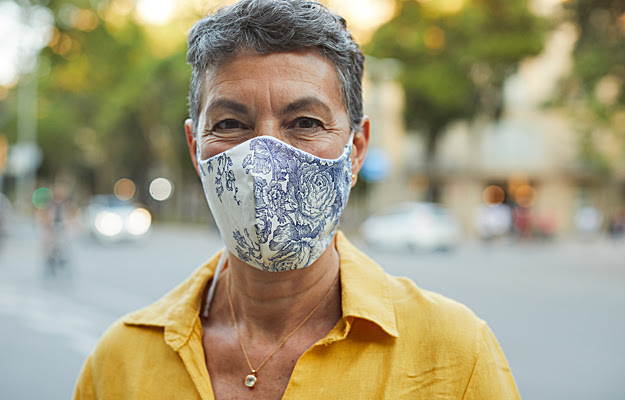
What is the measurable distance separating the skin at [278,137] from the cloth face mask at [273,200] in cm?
5

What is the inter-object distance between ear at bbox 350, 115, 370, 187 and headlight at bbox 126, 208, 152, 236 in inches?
833

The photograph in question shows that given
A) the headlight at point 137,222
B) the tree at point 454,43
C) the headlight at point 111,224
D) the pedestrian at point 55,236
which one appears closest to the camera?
the pedestrian at point 55,236

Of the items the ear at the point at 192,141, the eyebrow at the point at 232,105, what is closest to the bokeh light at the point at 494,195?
the ear at the point at 192,141

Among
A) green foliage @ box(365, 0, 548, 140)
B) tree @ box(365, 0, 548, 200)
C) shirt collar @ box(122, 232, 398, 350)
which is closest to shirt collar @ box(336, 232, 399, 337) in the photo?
shirt collar @ box(122, 232, 398, 350)

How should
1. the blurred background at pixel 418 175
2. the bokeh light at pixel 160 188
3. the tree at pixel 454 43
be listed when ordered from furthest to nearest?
the bokeh light at pixel 160 188
the tree at pixel 454 43
the blurred background at pixel 418 175

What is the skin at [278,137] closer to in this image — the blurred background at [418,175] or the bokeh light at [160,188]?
the blurred background at [418,175]

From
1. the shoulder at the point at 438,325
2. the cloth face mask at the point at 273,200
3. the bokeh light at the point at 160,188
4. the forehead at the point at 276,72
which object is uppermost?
the bokeh light at the point at 160,188

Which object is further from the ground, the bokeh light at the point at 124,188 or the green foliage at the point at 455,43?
the green foliage at the point at 455,43

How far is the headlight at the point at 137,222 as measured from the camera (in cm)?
2206

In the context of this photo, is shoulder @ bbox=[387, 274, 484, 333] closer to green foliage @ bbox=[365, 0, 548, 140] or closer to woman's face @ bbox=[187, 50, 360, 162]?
woman's face @ bbox=[187, 50, 360, 162]

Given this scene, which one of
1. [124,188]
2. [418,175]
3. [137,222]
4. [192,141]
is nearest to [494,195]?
[418,175]

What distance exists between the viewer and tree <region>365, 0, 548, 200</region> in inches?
1115

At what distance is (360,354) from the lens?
1599mm

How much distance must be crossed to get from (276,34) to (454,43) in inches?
1140
